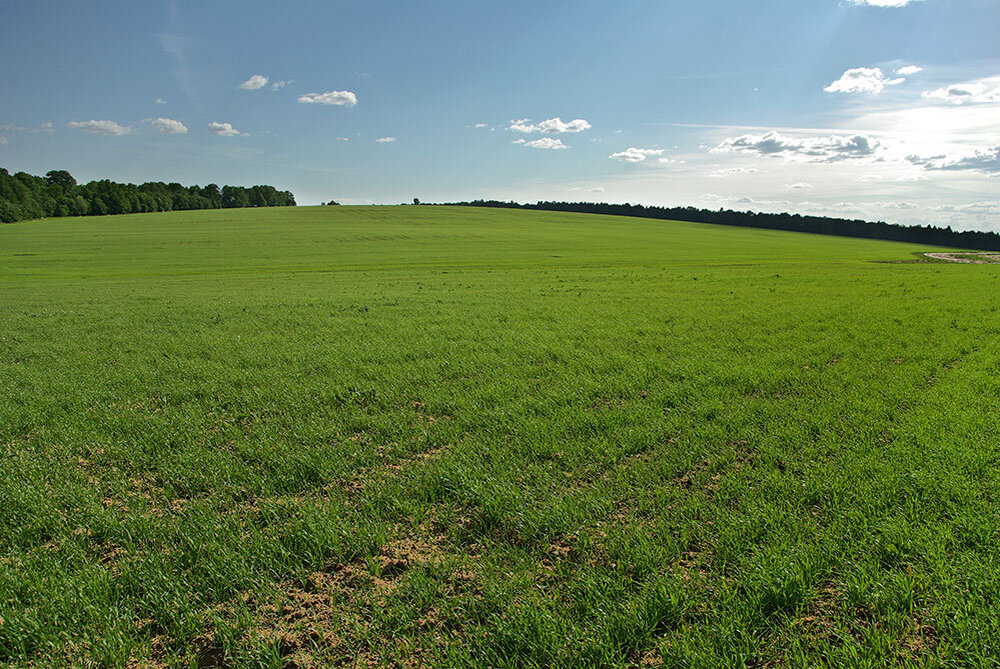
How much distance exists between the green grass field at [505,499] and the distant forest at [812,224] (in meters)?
128

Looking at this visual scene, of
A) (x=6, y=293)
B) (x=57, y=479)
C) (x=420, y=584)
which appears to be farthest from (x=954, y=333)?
(x=6, y=293)

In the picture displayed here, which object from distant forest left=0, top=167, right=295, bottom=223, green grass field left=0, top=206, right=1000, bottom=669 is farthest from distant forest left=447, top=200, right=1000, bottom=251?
green grass field left=0, top=206, right=1000, bottom=669

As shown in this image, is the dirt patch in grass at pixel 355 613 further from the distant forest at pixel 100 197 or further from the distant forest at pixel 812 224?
the distant forest at pixel 812 224

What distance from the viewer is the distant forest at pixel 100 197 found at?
3836 inches

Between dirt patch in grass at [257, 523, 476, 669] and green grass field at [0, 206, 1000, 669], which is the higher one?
green grass field at [0, 206, 1000, 669]

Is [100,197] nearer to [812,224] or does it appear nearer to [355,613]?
[355,613]

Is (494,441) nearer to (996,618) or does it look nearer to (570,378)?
(570,378)

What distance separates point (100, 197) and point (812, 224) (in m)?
166

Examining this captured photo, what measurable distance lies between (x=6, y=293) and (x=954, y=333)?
38.3 metres

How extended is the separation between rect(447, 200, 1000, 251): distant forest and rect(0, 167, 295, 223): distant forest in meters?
86.4

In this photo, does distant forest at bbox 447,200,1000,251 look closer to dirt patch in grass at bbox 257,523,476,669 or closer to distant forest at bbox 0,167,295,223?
distant forest at bbox 0,167,295,223

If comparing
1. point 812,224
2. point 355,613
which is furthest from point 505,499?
point 812,224

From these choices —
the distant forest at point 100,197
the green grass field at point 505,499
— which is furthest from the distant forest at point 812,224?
the green grass field at point 505,499

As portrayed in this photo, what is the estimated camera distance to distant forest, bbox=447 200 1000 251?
109m
